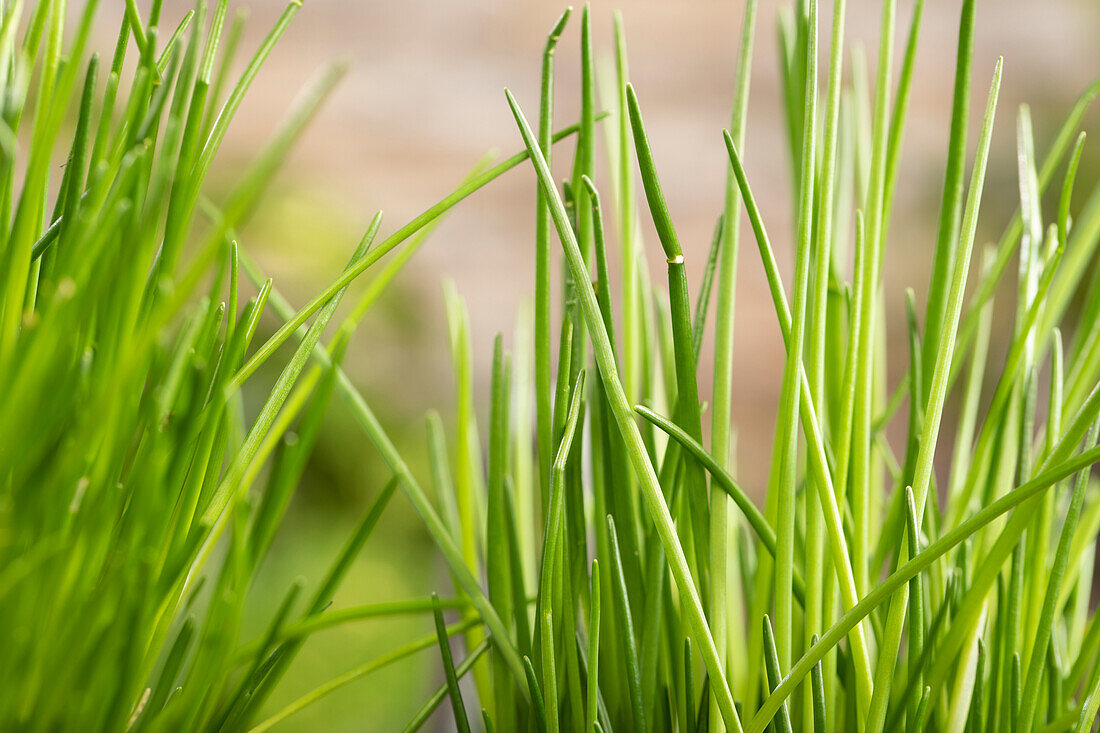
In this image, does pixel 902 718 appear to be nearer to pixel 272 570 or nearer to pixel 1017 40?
pixel 272 570

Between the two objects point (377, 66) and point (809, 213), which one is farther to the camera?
point (377, 66)

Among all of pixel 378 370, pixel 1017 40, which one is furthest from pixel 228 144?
pixel 1017 40

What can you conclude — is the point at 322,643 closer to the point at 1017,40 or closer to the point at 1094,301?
the point at 1094,301

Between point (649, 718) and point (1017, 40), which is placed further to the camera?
point (1017, 40)

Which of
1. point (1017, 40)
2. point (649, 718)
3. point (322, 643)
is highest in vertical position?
point (1017, 40)

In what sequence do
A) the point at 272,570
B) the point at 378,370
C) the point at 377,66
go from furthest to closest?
the point at 377,66 < the point at 378,370 < the point at 272,570

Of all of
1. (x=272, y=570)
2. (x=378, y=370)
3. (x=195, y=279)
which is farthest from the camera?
(x=378, y=370)

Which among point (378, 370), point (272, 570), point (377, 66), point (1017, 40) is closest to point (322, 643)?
point (272, 570)

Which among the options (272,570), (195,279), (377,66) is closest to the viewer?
(195,279)

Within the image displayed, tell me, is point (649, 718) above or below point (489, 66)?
below
